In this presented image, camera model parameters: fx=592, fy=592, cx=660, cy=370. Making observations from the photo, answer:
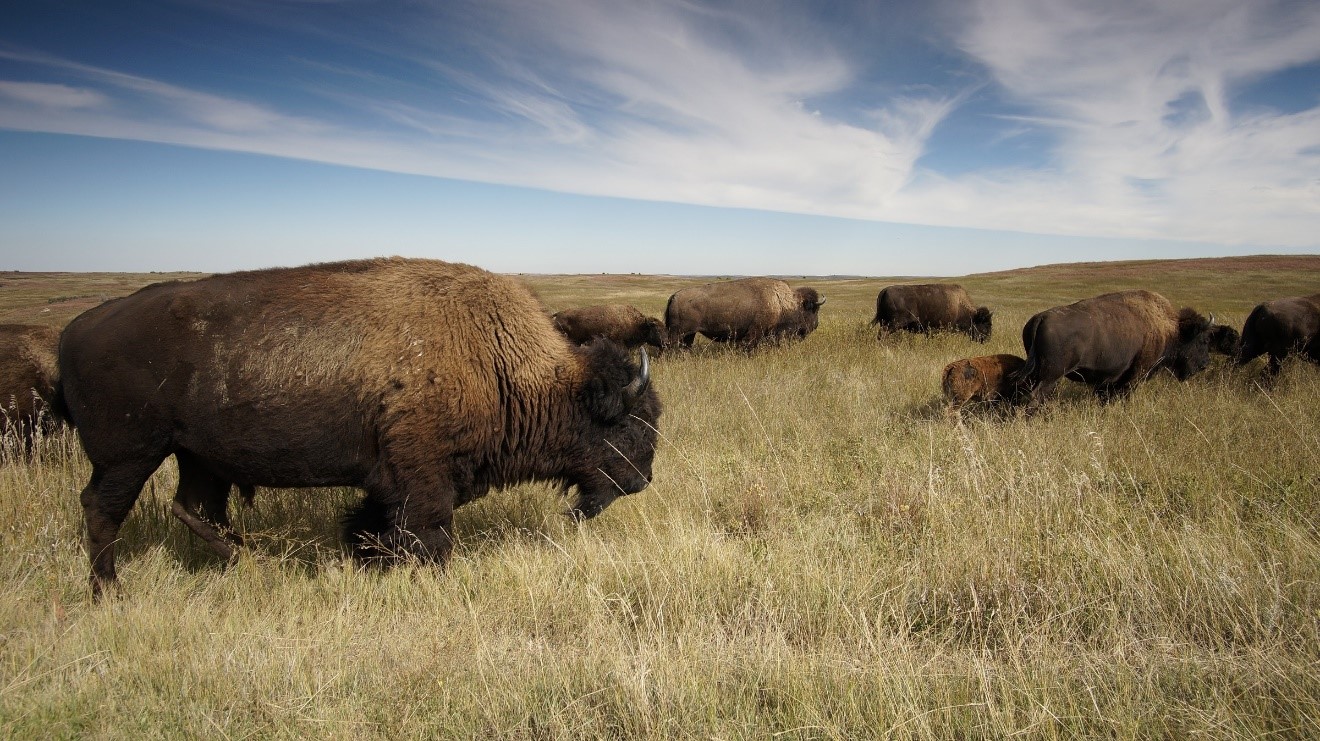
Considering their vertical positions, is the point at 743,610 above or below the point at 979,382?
below

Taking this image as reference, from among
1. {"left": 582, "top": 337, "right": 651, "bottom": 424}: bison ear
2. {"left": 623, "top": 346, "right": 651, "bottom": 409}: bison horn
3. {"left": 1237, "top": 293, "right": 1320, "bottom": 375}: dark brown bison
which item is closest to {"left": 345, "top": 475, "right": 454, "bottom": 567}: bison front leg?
{"left": 582, "top": 337, "right": 651, "bottom": 424}: bison ear

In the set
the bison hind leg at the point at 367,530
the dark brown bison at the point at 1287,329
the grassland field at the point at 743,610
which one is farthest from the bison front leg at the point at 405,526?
the dark brown bison at the point at 1287,329

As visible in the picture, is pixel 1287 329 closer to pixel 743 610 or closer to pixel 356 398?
pixel 743 610

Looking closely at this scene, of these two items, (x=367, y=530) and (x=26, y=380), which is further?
(x=26, y=380)

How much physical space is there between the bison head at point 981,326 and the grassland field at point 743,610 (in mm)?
9817

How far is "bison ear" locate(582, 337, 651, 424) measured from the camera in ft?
14.8

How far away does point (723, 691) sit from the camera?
2473 mm

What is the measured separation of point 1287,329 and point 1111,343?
414 centimetres

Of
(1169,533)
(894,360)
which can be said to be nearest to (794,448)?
(1169,533)

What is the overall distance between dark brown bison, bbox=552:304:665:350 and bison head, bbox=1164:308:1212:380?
34.7ft

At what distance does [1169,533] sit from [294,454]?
587cm

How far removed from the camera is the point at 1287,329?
915 centimetres

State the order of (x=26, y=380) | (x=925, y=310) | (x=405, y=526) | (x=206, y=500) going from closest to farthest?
(x=405, y=526)
(x=206, y=500)
(x=26, y=380)
(x=925, y=310)

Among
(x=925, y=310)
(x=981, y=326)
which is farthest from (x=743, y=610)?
(x=925, y=310)
